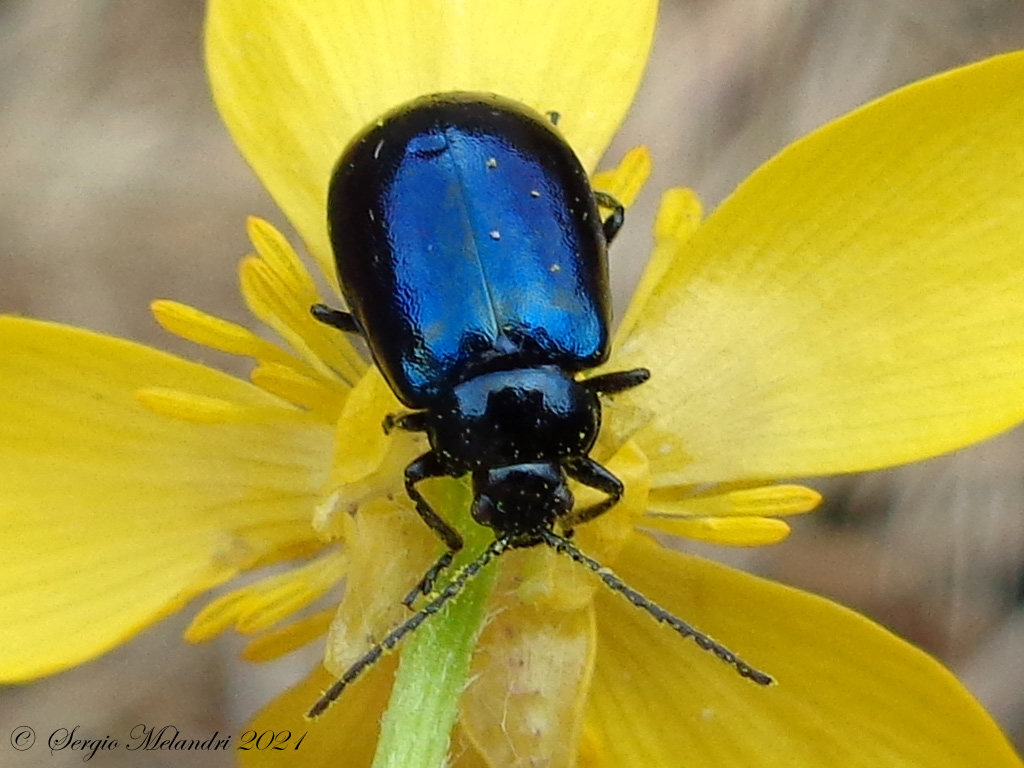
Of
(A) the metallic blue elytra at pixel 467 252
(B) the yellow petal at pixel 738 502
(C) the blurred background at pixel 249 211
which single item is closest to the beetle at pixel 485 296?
(A) the metallic blue elytra at pixel 467 252

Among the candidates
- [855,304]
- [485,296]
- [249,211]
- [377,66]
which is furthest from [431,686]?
[249,211]

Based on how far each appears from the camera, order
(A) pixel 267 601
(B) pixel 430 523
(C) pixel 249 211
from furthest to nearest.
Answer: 1. (C) pixel 249 211
2. (A) pixel 267 601
3. (B) pixel 430 523

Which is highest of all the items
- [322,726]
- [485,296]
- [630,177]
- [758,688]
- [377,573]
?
[630,177]

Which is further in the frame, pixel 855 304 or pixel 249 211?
pixel 249 211

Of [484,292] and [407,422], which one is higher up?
[484,292]

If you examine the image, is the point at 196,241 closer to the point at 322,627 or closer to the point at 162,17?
the point at 162,17

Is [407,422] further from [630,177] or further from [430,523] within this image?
[630,177]
